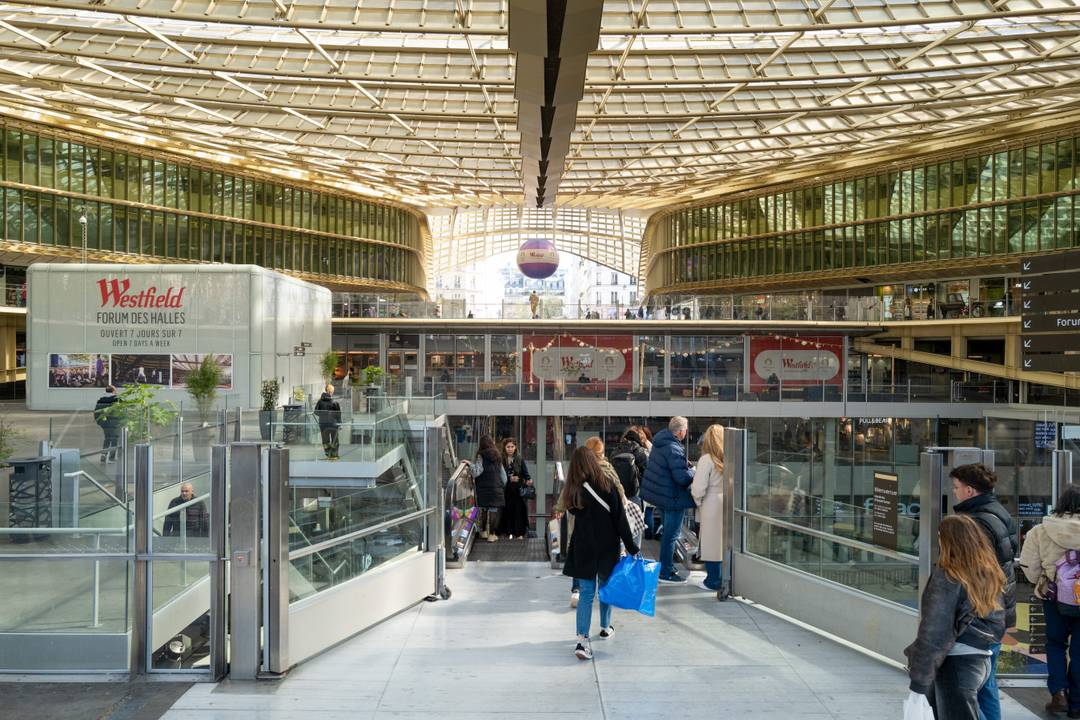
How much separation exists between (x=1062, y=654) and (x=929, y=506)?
131 centimetres

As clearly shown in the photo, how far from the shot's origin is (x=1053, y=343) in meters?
12.3

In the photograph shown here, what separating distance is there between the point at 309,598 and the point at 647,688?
9.09 ft

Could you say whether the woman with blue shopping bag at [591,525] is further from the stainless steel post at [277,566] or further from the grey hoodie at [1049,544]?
the grey hoodie at [1049,544]

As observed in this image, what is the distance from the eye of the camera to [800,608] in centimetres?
879

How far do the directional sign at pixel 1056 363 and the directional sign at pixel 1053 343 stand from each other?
0.10 metres

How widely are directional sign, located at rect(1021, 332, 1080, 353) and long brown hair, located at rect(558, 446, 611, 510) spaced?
7556 millimetres

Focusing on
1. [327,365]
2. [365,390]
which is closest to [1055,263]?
[365,390]

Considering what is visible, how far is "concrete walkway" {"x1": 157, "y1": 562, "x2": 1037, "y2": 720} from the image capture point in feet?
21.0

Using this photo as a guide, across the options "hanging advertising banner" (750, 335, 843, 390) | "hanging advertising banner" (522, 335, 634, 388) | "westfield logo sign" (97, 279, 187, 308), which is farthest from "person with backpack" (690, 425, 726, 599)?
"hanging advertising banner" (750, 335, 843, 390)

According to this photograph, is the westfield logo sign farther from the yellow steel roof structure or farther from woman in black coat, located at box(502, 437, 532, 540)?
woman in black coat, located at box(502, 437, 532, 540)

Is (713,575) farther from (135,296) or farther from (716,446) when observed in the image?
(135,296)

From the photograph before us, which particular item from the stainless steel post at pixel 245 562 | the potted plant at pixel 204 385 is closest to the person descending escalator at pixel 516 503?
the stainless steel post at pixel 245 562

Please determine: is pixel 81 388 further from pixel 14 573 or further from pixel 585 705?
pixel 585 705

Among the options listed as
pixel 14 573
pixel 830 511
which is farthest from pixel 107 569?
pixel 830 511
